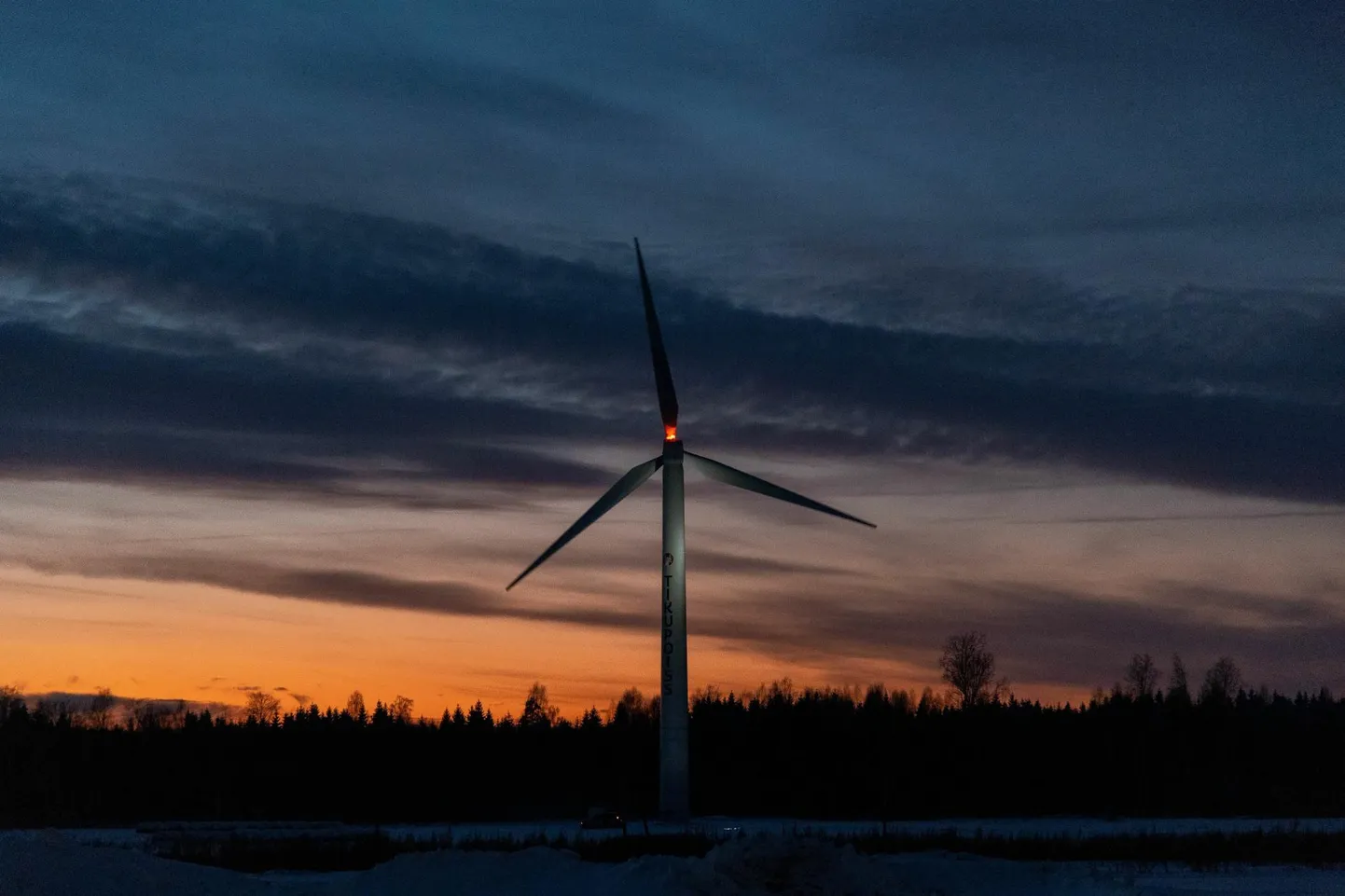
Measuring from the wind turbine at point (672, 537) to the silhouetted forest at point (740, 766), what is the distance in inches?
2346

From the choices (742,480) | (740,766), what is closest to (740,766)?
(740,766)

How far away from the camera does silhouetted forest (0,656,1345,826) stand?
397 ft

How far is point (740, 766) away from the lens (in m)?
123

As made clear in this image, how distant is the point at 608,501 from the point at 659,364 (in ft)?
19.1

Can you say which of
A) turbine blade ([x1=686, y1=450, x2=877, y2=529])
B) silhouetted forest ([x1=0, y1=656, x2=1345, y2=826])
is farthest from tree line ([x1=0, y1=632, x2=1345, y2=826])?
turbine blade ([x1=686, y1=450, x2=877, y2=529])

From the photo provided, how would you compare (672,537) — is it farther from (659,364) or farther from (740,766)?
(740,766)

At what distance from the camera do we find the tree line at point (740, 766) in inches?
4761

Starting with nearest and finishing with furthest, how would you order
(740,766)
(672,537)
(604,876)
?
(604,876)
(672,537)
(740,766)

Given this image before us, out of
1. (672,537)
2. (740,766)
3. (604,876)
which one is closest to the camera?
(604,876)

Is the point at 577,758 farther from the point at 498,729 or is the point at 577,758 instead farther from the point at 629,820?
the point at 629,820

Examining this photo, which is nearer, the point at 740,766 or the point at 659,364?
the point at 659,364

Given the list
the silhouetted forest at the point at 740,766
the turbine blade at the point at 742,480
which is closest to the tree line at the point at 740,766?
the silhouetted forest at the point at 740,766

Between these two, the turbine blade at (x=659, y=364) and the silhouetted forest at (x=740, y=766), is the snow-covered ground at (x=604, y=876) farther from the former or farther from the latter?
the silhouetted forest at (x=740, y=766)

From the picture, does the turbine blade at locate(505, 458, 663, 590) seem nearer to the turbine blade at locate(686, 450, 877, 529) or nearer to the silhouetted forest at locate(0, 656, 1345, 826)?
the turbine blade at locate(686, 450, 877, 529)
